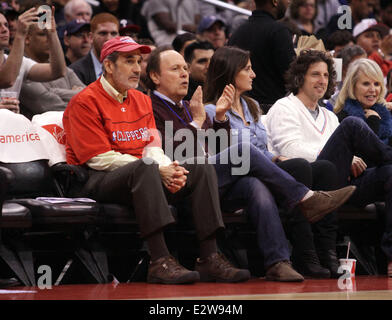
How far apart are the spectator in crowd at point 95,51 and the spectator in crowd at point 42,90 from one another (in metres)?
0.39

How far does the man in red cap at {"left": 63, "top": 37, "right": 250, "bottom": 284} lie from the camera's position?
178 inches

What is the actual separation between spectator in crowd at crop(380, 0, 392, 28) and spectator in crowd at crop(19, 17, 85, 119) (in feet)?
20.4

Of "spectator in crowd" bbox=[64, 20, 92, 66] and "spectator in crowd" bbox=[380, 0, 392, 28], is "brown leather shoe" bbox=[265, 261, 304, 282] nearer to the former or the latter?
"spectator in crowd" bbox=[64, 20, 92, 66]

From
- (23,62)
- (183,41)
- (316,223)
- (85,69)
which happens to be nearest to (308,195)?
(316,223)

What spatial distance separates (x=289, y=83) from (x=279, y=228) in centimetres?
144

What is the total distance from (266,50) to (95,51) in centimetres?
156

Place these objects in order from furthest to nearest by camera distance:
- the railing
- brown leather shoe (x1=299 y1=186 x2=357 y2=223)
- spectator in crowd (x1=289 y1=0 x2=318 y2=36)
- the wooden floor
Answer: the railing → spectator in crowd (x1=289 y1=0 x2=318 y2=36) → brown leather shoe (x1=299 y1=186 x2=357 y2=223) → the wooden floor

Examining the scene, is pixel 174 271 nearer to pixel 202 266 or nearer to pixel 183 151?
pixel 202 266

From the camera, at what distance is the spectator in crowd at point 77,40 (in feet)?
24.2

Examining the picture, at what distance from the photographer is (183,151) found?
17.1 ft

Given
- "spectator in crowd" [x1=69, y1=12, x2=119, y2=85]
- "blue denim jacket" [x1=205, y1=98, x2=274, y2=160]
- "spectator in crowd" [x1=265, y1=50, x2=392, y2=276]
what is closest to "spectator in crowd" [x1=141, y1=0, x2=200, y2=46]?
"spectator in crowd" [x1=69, y1=12, x2=119, y2=85]

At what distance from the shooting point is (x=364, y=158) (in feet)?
18.2

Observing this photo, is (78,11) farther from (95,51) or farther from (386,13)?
(386,13)
